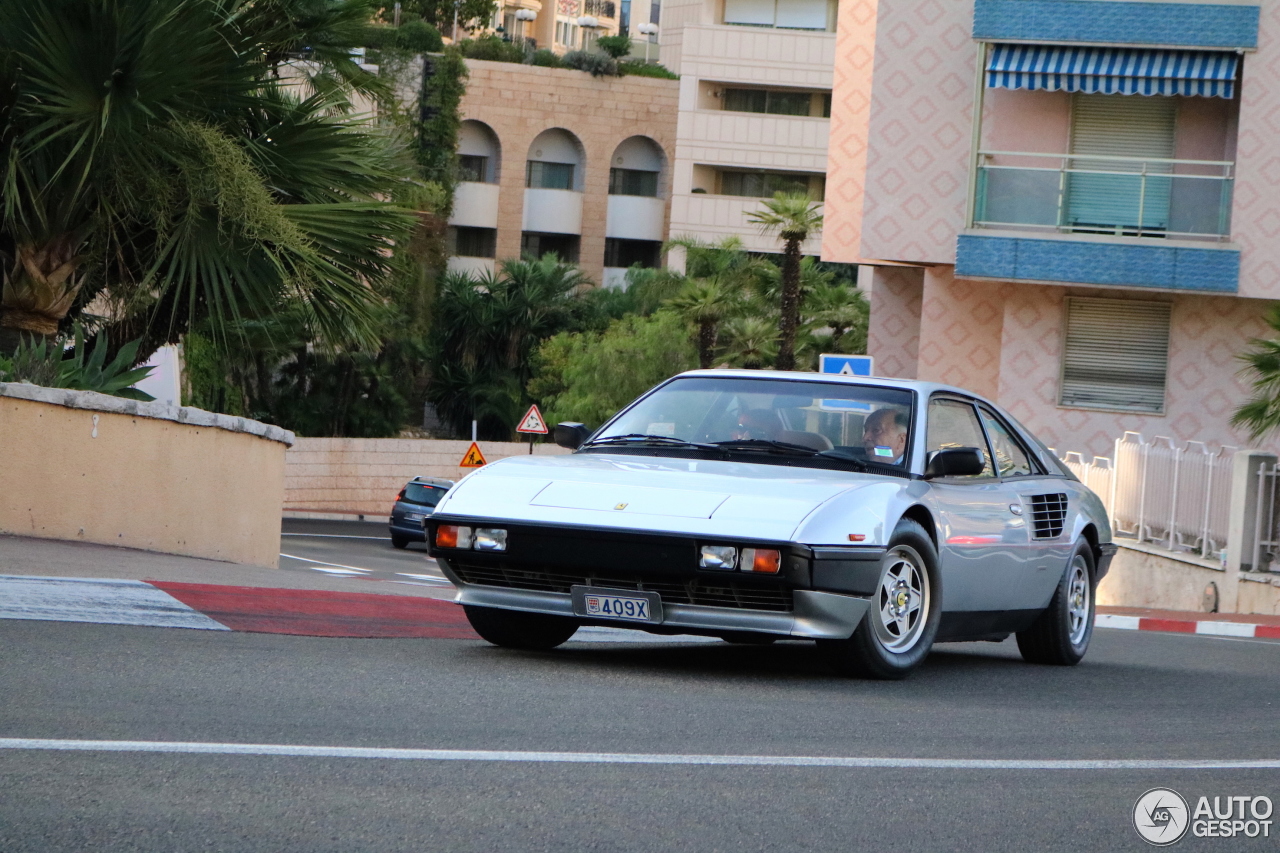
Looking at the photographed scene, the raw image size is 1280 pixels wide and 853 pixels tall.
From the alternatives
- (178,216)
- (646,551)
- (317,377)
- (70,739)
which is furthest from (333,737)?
(317,377)

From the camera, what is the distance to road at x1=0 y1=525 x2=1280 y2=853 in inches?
179

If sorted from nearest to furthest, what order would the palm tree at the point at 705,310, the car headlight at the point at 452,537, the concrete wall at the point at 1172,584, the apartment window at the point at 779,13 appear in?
the car headlight at the point at 452,537 < the concrete wall at the point at 1172,584 < the palm tree at the point at 705,310 < the apartment window at the point at 779,13

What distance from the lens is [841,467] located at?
830cm

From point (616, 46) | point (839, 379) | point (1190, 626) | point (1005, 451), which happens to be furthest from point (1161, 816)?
point (616, 46)

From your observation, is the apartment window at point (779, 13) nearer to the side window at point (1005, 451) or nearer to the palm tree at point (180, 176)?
the palm tree at point (180, 176)

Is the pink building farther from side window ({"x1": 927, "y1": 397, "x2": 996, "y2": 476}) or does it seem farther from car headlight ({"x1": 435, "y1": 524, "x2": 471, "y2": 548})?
car headlight ({"x1": 435, "y1": 524, "x2": 471, "y2": 548})

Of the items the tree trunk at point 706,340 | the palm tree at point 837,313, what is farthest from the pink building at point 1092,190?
the palm tree at point 837,313

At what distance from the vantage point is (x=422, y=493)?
128ft

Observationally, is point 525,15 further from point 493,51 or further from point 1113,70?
point 1113,70

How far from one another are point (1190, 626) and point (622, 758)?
11634 millimetres

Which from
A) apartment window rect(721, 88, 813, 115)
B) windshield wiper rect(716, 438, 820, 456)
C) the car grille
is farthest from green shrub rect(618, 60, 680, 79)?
the car grille

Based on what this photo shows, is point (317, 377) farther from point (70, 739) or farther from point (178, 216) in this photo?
point (70, 739)

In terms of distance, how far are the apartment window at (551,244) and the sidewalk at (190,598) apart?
6117 cm

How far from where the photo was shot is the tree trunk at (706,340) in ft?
158
